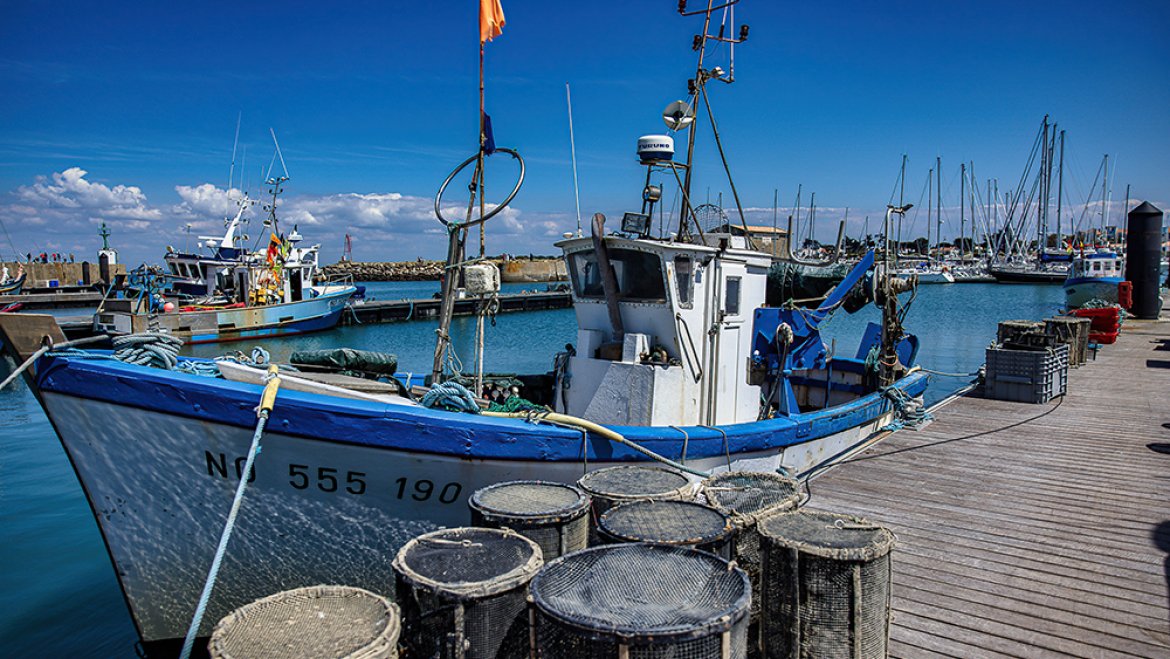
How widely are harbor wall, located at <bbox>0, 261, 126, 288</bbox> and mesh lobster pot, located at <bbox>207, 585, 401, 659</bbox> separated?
63767mm

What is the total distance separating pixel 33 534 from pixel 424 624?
9.38 metres

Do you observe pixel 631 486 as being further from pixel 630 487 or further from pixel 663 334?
pixel 663 334

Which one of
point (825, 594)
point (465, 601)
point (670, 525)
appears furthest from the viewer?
point (670, 525)

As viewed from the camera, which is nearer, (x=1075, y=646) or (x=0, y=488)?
(x=1075, y=646)

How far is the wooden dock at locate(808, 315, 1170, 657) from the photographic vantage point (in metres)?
4.23

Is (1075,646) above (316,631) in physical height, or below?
below

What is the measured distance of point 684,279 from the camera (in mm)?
6770

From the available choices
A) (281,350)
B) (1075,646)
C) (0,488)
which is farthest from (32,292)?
(1075,646)

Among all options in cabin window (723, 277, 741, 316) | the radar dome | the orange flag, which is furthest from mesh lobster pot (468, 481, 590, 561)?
the orange flag

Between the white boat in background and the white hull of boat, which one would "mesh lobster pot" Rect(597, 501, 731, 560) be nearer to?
the white hull of boat

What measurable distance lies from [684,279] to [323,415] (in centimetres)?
364

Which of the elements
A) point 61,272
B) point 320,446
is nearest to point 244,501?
point 320,446

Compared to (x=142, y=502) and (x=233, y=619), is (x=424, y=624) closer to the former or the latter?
(x=233, y=619)

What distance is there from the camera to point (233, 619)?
298 cm
